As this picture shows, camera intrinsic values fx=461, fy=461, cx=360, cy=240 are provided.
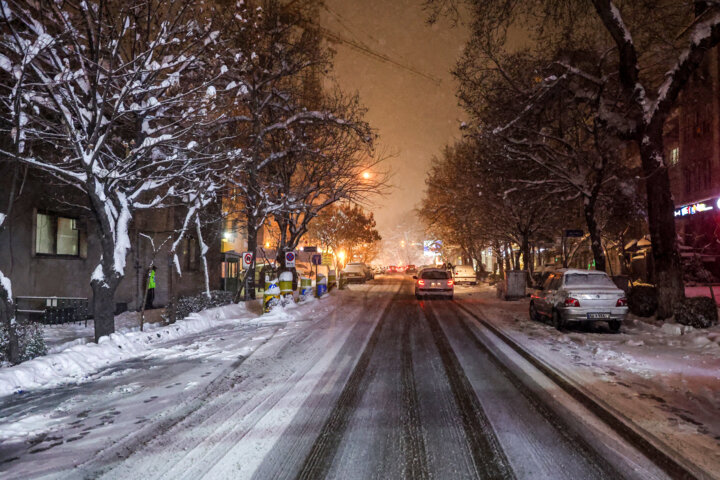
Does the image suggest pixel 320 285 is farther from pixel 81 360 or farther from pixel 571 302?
pixel 81 360

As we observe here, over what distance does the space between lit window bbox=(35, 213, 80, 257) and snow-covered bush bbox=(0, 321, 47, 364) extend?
7.49 m

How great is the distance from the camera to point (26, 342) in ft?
28.0

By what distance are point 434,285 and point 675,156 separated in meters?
22.5

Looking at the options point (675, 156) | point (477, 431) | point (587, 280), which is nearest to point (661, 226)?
point (587, 280)

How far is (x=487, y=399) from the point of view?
6102 mm

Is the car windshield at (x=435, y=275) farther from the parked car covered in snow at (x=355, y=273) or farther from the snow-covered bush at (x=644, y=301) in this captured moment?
the parked car covered in snow at (x=355, y=273)

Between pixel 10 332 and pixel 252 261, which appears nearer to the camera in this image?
pixel 10 332

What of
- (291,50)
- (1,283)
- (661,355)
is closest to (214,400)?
(1,283)

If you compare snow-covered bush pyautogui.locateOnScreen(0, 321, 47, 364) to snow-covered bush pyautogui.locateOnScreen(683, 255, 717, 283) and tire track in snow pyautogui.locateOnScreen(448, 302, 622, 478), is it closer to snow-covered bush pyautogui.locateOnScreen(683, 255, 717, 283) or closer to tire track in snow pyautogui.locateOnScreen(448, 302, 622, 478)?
tire track in snow pyautogui.locateOnScreen(448, 302, 622, 478)

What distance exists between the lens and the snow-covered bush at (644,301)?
544 inches

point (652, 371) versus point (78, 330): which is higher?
point (78, 330)

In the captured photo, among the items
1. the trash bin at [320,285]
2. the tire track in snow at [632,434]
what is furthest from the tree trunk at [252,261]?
the tire track in snow at [632,434]

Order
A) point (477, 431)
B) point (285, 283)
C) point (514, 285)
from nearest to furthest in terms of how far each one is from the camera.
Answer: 1. point (477, 431)
2. point (285, 283)
3. point (514, 285)

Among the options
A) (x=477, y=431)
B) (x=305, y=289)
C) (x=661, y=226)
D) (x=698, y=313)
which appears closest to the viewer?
(x=477, y=431)
